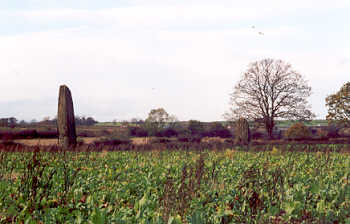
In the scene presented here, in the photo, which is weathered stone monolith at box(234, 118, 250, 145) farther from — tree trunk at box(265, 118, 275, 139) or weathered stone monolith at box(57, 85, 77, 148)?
weathered stone monolith at box(57, 85, 77, 148)

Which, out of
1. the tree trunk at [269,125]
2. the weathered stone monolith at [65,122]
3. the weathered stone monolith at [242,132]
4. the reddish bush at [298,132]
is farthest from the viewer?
the reddish bush at [298,132]

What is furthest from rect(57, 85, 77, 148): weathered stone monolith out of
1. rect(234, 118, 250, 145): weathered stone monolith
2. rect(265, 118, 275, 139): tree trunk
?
rect(265, 118, 275, 139): tree trunk

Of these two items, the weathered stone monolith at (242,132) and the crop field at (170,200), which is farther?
the weathered stone monolith at (242,132)

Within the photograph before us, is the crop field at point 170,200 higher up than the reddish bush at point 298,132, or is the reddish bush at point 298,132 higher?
the reddish bush at point 298,132

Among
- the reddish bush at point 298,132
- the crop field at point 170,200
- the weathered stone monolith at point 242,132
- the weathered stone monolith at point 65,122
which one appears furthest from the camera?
the reddish bush at point 298,132

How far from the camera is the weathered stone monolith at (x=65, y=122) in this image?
62.4 ft

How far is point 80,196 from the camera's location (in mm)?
6070

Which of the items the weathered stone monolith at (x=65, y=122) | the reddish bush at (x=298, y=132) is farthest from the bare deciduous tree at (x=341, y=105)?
the weathered stone monolith at (x=65, y=122)

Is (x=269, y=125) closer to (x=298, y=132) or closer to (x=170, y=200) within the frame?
(x=298, y=132)

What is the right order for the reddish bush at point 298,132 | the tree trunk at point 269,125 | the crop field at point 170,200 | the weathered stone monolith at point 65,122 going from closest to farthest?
the crop field at point 170,200, the weathered stone monolith at point 65,122, the tree trunk at point 269,125, the reddish bush at point 298,132

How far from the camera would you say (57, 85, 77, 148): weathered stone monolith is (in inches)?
749

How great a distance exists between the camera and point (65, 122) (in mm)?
19016

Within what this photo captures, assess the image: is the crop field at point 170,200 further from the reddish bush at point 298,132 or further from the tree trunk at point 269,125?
the reddish bush at point 298,132

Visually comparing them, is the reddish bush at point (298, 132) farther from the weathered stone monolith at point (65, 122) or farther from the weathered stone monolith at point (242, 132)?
the weathered stone monolith at point (65, 122)
